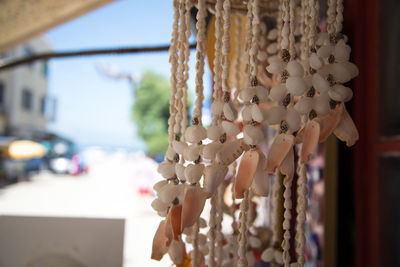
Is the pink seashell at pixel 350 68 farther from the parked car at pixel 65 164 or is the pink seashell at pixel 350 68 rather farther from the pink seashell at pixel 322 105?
the parked car at pixel 65 164

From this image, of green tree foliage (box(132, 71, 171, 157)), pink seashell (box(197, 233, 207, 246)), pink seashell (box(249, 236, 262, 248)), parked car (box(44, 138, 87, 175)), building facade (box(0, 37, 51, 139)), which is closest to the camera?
pink seashell (box(197, 233, 207, 246))

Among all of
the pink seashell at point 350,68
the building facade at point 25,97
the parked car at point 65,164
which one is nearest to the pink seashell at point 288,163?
the pink seashell at point 350,68

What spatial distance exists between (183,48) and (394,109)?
59 cm

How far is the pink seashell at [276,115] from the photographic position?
30cm

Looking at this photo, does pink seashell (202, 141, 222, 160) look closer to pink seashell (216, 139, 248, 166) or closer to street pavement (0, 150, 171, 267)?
pink seashell (216, 139, 248, 166)

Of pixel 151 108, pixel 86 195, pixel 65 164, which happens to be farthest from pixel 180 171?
pixel 151 108

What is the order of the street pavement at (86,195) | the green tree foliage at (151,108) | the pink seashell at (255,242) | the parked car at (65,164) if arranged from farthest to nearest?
the green tree foliage at (151,108) → the parked car at (65,164) → the street pavement at (86,195) → the pink seashell at (255,242)

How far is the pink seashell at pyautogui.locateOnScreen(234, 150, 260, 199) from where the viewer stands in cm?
29

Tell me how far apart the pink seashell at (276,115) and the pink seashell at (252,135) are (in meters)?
0.02

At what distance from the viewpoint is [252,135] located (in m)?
0.30

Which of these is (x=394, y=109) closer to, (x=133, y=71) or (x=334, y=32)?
(x=334, y=32)

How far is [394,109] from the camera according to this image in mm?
710

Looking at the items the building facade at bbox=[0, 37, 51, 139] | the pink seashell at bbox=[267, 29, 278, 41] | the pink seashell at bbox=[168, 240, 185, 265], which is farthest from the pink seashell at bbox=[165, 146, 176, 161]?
the building facade at bbox=[0, 37, 51, 139]

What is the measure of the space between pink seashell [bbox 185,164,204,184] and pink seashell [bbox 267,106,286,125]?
3.5 inches
